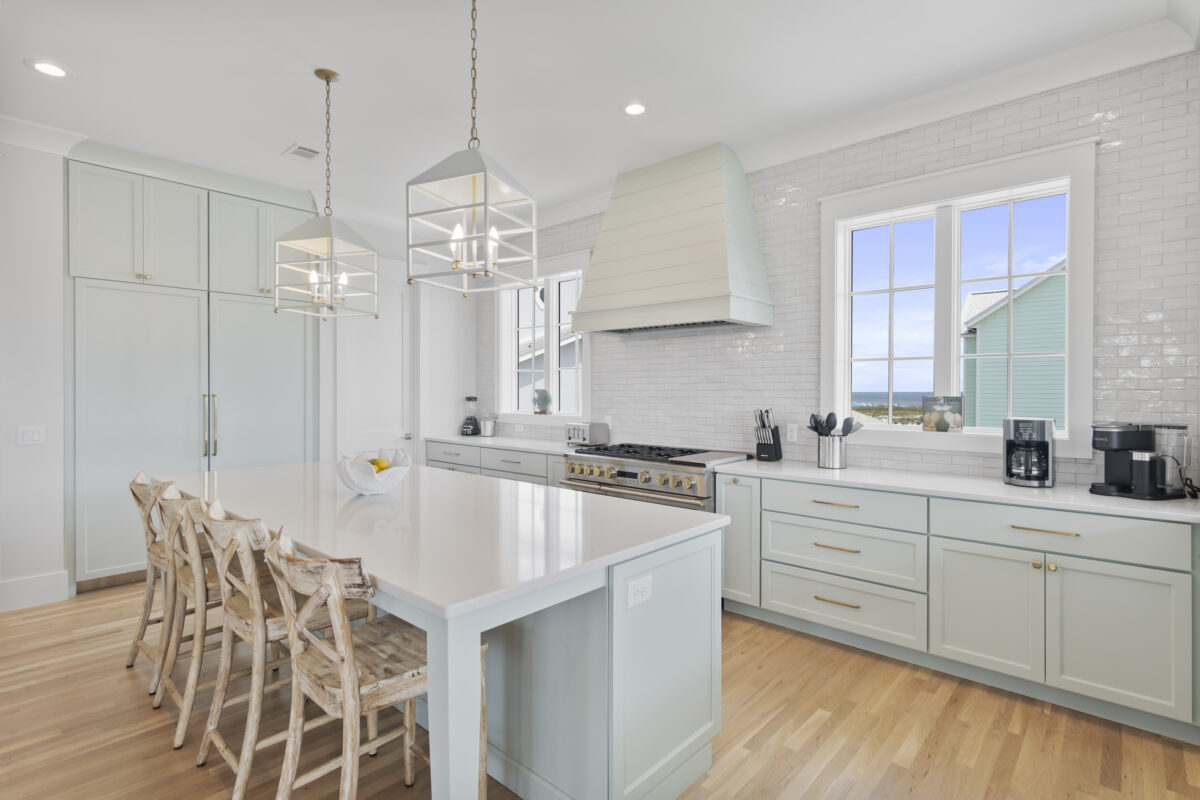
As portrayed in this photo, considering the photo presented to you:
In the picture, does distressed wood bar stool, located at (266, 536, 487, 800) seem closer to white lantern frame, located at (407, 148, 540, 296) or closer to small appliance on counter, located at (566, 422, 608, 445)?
white lantern frame, located at (407, 148, 540, 296)

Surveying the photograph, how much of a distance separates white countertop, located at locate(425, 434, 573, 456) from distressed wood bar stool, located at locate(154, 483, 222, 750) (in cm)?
234

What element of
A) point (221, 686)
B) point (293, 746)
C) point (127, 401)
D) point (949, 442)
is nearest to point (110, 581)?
point (127, 401)

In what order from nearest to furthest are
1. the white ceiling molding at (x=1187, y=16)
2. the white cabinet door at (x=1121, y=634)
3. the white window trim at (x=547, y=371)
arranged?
the white cabinet door at (x=1121, y=634)
the white ceiling molding at (x=1187, y=16)
the white window trim at (x=547, y=371)

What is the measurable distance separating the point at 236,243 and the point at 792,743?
4946 mm

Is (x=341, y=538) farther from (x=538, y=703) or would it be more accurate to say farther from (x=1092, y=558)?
(x=1092, y=558)

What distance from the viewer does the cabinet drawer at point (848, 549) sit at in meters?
2.85

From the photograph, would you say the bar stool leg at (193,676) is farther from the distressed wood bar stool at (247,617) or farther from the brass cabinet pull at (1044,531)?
the brass cabinet pull at (1044,531)

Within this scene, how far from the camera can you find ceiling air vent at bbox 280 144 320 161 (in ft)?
12.9

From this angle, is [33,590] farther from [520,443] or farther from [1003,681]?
[1003,681]

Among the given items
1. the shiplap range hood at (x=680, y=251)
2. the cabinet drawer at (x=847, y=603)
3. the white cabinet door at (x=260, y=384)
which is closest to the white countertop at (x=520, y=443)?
the shiplap range hood at (x=680, y=251)

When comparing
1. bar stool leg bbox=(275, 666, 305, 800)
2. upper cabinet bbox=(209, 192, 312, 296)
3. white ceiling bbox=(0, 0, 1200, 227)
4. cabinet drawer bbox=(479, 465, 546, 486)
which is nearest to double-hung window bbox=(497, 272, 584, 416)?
cabinet drawer bbox=(479, 465, 546, 486)

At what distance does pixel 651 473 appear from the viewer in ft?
12.4

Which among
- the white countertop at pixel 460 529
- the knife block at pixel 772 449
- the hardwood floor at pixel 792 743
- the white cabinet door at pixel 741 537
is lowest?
the hardwood floor at pixel 792 743

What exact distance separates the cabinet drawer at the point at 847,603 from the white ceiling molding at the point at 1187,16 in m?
2.67
